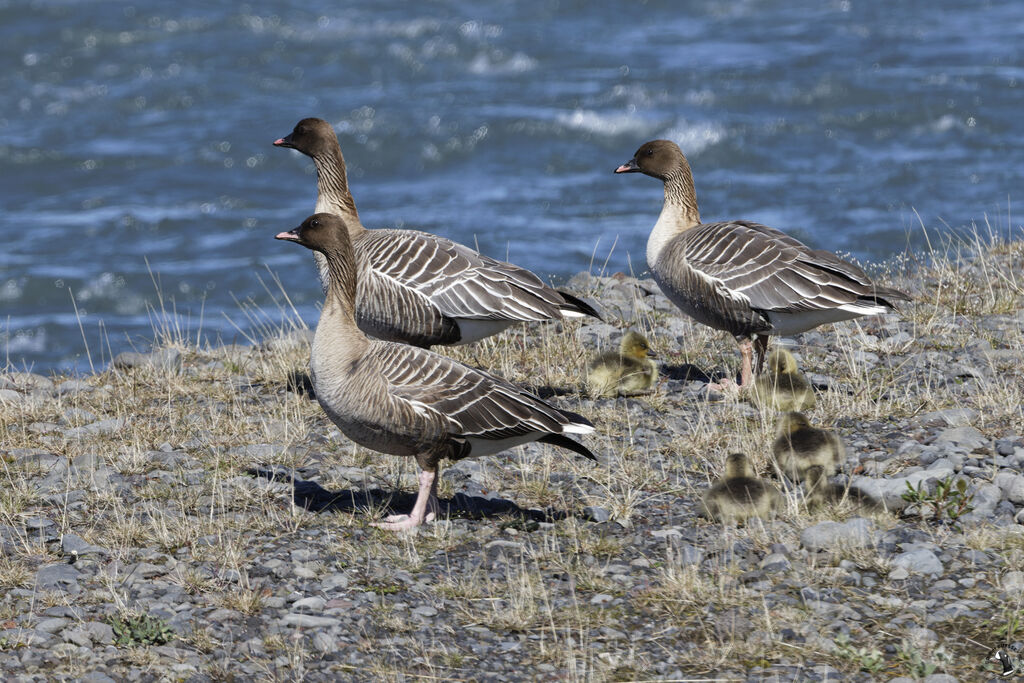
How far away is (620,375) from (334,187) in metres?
3.31

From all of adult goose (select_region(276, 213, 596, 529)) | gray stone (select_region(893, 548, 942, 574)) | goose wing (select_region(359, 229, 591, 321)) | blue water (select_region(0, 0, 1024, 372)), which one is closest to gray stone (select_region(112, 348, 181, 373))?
goose wing (select_region(359, 229, 591, 321))

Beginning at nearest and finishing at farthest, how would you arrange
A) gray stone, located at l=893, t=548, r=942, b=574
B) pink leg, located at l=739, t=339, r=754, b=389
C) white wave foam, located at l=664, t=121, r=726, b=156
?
gray stone, located at l=893, t=548, r=942, b=574 → pink leg, located at l=739, t=339, r=754, b=389 → white wave foam, located at l=664, t=121, r=726, b=156

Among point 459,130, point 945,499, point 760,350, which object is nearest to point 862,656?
point 945,499

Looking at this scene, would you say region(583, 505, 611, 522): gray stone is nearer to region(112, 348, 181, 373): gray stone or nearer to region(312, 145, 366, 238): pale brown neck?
region(312, 145, 366, 238): pale brown neck

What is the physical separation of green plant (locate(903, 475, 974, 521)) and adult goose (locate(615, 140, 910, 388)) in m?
2.48

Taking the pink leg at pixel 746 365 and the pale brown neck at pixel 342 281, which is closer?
the pale brown neck at pixel 342 281

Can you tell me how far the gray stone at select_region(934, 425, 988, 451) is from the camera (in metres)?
7.62

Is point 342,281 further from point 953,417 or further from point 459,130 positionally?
point 459,130

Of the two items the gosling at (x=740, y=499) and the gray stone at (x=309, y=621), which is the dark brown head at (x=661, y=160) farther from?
the gray stone at (x=309, y=621)

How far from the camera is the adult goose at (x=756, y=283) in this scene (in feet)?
30.0

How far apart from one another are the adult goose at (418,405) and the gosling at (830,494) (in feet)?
4.45

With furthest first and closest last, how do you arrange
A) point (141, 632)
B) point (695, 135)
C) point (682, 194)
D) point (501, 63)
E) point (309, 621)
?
point (501, 63), point (695, 135), point (682, 194), point (309, 621), point (141, 632)

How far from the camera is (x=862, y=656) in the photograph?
5441mm

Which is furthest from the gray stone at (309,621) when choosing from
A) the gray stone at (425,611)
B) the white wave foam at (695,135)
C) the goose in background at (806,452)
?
the white wave foam at (695,135)
